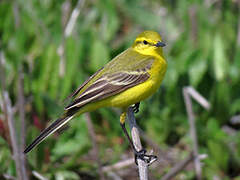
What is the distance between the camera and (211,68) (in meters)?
6.51

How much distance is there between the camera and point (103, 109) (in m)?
5.95

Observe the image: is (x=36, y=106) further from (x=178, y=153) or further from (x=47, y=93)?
(x=178, y=153)

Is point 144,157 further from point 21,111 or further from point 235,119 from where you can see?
point 235,119

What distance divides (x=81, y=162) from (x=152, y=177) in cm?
83

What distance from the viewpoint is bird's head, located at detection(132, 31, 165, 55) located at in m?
4.43

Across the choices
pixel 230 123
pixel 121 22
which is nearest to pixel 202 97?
pixel 230 123

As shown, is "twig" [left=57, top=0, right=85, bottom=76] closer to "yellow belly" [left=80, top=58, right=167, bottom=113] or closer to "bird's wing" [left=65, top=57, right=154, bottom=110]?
"bird's wing" [left=65, top=57, right=154, bottom=110]

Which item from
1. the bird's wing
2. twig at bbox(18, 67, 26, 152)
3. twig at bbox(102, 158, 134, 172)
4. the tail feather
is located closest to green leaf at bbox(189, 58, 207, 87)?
twig at bbox(102, 158, 134, 172)

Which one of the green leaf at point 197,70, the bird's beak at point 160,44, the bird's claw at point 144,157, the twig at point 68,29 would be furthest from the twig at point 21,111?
the green leaf at point 197,70

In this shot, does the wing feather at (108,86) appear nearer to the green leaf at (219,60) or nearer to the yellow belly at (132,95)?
the yellow belly at (132,95)

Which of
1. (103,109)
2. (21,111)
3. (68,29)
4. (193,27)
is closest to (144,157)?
(21,111)

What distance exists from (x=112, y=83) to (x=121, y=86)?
0.08 meters

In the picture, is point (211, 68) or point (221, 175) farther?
point (211, 68)

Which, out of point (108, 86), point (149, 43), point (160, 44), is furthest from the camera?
point (149, 43)
